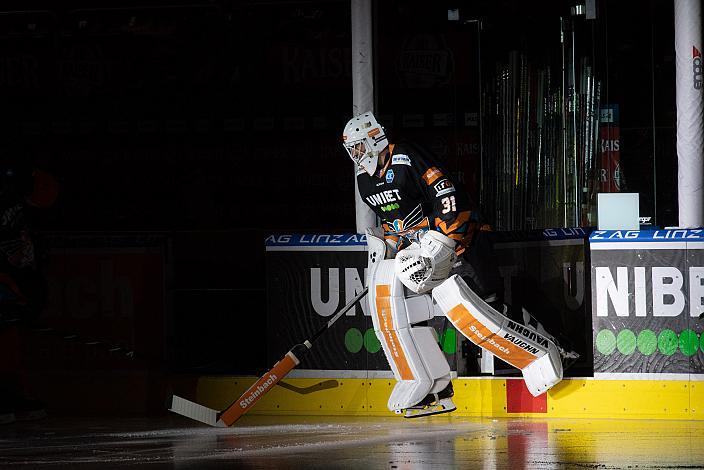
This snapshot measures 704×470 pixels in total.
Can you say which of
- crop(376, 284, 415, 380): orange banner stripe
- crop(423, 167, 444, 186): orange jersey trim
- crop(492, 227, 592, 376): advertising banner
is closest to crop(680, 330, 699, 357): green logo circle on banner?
crop(492, 227, 592, 376): advertising banner

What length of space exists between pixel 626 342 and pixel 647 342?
0.13m

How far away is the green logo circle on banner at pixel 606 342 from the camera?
8.62m

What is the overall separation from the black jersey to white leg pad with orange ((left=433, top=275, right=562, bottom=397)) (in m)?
0.34

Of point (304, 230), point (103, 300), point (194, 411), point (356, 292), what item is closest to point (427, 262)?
point (356, 292)

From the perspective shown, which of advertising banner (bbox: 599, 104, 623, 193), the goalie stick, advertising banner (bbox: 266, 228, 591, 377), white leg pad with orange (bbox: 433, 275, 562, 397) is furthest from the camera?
advertising banner (bbox: 599, 104, 623, 193)

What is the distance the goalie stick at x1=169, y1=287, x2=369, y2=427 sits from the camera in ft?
28.7

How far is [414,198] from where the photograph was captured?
8.48 m

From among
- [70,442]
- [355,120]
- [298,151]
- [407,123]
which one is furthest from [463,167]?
[70,442]

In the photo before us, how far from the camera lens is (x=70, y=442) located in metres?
8.21

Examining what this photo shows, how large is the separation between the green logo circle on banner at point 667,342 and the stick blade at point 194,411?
287 cm

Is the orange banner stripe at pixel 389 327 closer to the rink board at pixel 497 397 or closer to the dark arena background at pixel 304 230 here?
the dark arena background at pixel 304 230

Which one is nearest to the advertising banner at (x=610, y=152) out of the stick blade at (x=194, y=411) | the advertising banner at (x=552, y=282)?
the advertising banner at (x=552, y=282)

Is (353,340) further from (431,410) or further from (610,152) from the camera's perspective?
(610,152)

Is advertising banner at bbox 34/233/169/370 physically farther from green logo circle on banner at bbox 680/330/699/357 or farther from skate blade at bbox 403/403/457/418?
green logo circle on banner at bbox 680/330/699/357
